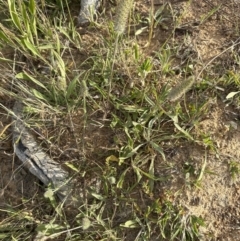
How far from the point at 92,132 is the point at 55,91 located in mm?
244

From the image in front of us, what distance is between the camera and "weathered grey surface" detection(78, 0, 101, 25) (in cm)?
197

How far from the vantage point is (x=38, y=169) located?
1799mm

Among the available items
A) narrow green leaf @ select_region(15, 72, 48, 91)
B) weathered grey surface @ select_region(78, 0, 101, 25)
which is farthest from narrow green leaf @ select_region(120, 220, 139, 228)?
weathered grey surface @ select_region(78, 0, 101, 25)

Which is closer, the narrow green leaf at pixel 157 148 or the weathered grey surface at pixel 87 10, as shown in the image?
the narrow green leaf at pixel 157 148

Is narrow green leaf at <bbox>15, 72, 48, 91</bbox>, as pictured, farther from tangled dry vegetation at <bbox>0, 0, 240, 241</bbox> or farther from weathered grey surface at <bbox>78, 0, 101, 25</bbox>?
weathered grey surface at <bbox>78, 0, 101, 25</bbox>

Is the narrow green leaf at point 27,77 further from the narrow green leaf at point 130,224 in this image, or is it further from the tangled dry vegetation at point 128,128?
the narrow green leaf at point 130,224

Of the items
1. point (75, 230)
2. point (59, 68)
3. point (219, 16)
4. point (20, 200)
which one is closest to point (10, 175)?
point (20, 200)

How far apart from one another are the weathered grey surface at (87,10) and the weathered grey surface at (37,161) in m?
0.54

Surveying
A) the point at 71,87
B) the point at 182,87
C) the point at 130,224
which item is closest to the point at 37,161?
the point at 71,87

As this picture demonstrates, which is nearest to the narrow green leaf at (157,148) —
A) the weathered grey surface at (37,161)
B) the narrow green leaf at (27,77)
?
the weathered grey surface at (37,161)

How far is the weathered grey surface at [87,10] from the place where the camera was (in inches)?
77.7

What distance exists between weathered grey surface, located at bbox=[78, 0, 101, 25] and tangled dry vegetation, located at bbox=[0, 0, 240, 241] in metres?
0.05

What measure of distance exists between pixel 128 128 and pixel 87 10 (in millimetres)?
644

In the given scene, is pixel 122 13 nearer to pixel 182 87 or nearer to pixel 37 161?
pixel 182 87
